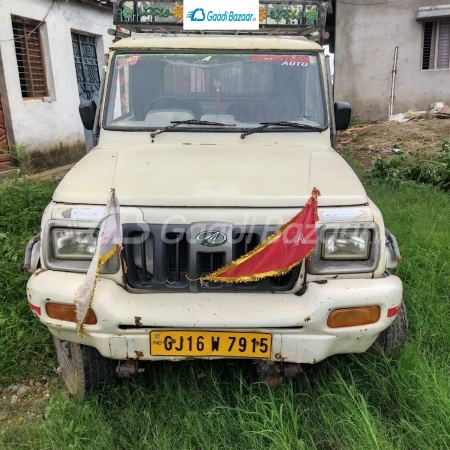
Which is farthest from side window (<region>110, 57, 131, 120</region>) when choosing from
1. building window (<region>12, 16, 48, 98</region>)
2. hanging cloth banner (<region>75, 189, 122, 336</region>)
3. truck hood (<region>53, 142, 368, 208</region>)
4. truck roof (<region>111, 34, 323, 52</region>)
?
building window (<region>12, 16, 48, 98</region>)

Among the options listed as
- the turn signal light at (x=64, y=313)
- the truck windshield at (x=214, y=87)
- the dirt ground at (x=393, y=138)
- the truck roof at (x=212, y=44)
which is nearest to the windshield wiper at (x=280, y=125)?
the truck windshield at (x=214, y=87)

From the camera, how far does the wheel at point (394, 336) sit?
2594 mm

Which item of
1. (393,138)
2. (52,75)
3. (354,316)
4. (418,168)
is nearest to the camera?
(354,316)

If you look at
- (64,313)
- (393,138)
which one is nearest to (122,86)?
(64,313)

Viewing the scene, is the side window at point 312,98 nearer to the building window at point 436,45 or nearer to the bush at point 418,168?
the bush at point 418,168

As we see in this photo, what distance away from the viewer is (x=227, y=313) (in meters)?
2.12

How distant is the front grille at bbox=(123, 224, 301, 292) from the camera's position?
2188 millimetres

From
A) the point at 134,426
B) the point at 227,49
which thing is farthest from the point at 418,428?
the point at 227,49

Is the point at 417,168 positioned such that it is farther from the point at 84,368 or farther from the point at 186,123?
the point at 84,368

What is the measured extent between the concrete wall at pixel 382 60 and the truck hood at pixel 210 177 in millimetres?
11484

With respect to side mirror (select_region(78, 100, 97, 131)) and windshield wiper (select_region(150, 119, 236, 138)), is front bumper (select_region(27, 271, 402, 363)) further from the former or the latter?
side mirror (select_region(78, 100, 97, 131))

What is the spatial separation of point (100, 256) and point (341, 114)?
2.15 m

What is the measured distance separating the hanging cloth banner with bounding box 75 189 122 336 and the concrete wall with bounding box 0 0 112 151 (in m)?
6.66

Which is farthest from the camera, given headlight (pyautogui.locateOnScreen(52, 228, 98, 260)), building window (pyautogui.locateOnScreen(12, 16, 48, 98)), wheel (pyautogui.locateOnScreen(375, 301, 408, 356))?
building window (pyautogui.locateOnScreen(12, 16, 48, 98))
